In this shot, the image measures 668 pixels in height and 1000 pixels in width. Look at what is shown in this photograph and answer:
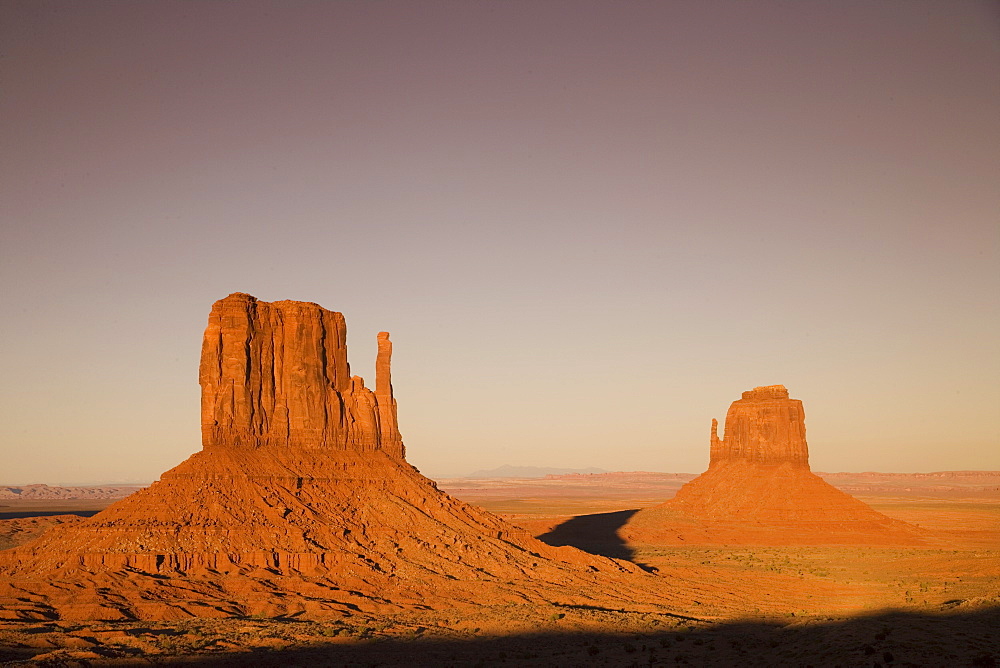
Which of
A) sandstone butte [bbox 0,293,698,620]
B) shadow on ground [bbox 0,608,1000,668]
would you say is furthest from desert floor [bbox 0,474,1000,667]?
sandstone butte [bbox 0,293,698,620]

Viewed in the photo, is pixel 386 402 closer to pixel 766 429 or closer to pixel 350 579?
pixel 350 579

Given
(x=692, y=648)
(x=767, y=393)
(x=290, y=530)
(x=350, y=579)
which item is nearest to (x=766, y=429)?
(x=767, y=393)

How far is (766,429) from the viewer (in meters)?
124

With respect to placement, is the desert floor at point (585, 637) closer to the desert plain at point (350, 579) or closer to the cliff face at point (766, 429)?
the desert plain at point (350, 579)

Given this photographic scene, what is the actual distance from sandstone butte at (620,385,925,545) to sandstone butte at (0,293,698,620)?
44.5m

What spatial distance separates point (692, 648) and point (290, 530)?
993 inches

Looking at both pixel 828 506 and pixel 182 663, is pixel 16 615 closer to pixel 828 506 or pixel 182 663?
pixel 182 663

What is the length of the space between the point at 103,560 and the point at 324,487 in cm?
1462

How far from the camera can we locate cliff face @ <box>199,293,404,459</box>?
57.6 m

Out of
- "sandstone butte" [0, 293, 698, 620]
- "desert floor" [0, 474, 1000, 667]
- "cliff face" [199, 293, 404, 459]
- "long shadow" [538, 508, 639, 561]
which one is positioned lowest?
"long shadow" [538, 508, 639, 561]

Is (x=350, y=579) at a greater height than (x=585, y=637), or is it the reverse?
(x=350, y=579)

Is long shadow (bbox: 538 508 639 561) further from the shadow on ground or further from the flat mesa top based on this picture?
the shadow on ground

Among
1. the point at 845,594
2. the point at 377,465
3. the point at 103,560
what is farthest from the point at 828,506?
the point at 103,560

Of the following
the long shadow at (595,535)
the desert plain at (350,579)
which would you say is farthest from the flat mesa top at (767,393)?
the desert plain at (350,579)
